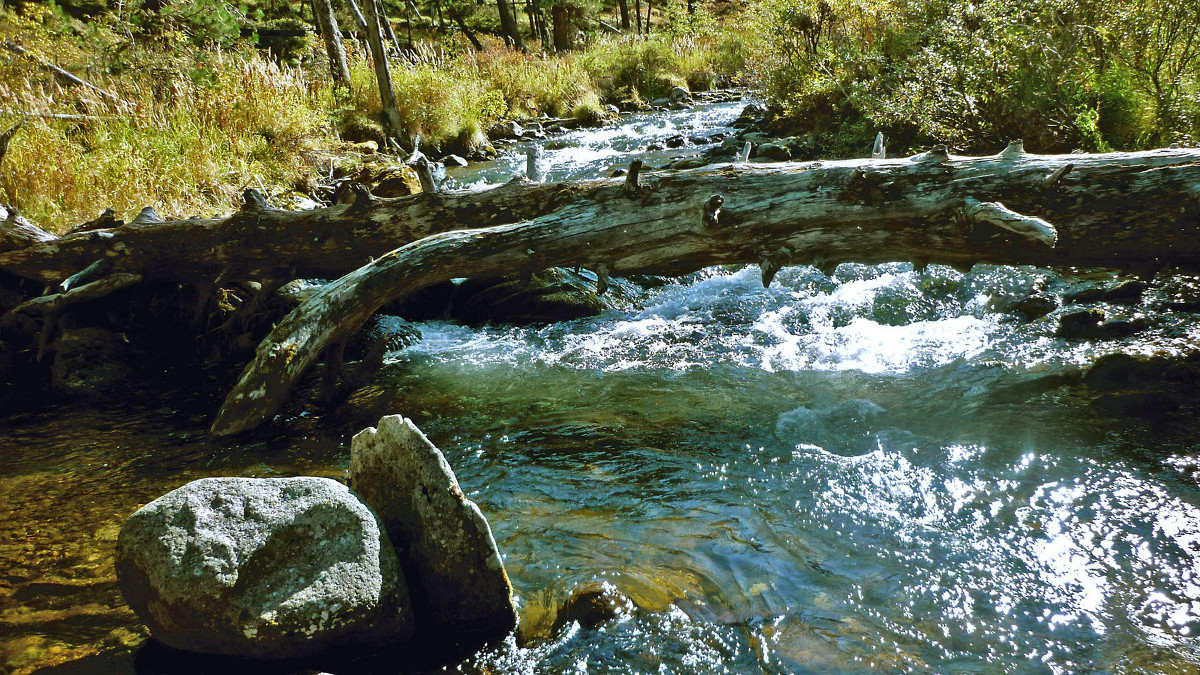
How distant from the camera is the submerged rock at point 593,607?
2443mm

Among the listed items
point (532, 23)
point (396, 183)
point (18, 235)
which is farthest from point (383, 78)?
point (532, 23)

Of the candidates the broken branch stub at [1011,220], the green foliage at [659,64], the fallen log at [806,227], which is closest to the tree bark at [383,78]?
the fallen log at [806,227]

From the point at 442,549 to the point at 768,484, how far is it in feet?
5.56

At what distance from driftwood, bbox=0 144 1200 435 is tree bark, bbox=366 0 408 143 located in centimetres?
762

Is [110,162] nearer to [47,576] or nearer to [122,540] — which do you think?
[47,576]

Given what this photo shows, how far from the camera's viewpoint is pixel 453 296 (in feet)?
20.4

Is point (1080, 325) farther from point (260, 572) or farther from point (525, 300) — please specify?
point (260, 572)

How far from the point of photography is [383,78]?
1172 cm

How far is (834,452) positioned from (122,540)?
3057 millimetres

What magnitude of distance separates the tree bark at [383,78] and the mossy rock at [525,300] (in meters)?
7.05

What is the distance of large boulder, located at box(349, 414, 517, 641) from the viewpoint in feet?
7.54

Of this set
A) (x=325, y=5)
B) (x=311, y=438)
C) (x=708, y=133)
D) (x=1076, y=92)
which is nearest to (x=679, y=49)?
(x=708, y=133)

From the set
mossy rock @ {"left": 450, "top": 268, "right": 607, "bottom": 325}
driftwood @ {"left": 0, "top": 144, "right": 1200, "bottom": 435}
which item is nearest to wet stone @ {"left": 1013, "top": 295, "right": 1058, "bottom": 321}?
driftwood @ {"left": 0, "top": 144, "right": 1200, "bottom": 435}

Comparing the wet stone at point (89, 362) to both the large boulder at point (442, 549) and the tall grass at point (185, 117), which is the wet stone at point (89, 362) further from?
the large boulder at point (442, 549)
